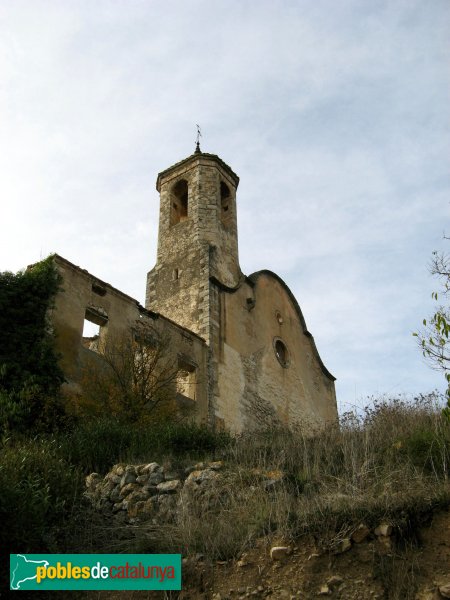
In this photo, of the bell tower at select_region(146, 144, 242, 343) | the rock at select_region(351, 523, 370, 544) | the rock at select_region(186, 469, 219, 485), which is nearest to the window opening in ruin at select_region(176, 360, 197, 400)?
the bell tower at select_region(146, 144, 242, 343)

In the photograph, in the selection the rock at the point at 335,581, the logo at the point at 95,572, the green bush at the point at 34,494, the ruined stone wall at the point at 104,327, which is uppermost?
the ruined stone wall at the point at 104,327

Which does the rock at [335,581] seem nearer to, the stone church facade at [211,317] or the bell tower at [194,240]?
the stone church facade at [211,317]

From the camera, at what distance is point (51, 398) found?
1202 centimetres

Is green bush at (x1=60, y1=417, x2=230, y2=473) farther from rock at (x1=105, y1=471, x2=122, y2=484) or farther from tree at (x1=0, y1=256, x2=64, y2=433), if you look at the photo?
tree at (x1=0, y1=256, x2=64, y2=433)

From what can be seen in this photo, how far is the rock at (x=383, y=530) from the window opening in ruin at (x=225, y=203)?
52.8 feet

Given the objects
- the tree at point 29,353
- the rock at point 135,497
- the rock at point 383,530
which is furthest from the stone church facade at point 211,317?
the rock at point 383,530

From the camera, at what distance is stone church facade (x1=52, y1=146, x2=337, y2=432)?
1461 centimetres

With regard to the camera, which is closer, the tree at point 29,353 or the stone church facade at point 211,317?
the tree at point 29,353

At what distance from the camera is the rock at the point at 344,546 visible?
19.2 feet

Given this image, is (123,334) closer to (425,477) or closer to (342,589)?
(425,477)

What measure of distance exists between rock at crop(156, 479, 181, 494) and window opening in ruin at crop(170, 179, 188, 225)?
13967 mm

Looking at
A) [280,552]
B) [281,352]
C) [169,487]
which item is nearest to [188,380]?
[281,352]

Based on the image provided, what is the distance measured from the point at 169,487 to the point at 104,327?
6973mm

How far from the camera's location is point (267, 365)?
1922 centimetres
